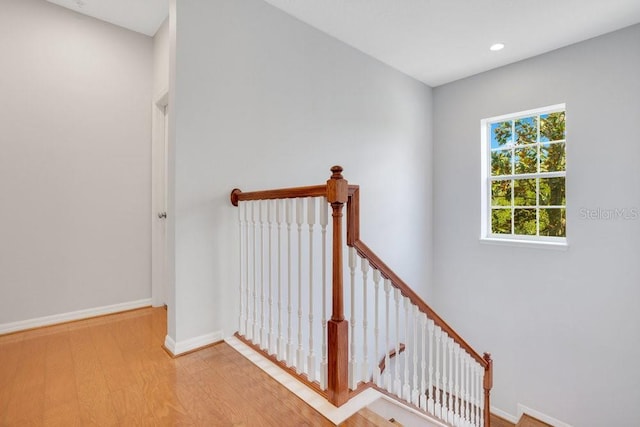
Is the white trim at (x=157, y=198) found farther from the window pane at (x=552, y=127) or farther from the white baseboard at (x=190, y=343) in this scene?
the window pane at (x=552, y=127)

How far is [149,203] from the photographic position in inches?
109

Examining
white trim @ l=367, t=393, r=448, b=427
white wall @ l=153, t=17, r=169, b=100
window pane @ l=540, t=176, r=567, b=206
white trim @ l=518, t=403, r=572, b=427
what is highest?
white wall @ l=153, t=17, r=169, b=100

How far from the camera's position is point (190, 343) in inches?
75.4

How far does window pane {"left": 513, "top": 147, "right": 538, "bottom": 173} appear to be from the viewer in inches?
135

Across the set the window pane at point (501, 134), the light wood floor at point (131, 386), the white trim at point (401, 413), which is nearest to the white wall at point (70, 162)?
the light wood floor at point (131, 386)

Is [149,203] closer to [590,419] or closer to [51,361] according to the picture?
[51,361]

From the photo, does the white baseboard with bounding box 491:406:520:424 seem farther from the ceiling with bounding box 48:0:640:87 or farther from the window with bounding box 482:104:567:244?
the ceiling with bounding box 48:0:640:87

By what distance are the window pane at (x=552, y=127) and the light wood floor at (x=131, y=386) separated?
3.53m

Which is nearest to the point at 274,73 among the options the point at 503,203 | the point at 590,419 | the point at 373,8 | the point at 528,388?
the point at 373,8

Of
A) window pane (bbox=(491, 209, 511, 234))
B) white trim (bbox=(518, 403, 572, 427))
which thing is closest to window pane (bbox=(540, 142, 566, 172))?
window pane (bbox=(491, 209, 511, 234))

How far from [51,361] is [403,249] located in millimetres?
3260

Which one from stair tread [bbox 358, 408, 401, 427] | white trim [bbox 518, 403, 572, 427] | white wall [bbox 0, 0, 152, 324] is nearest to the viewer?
stair tread [bbox 358, 408, 401, 427]

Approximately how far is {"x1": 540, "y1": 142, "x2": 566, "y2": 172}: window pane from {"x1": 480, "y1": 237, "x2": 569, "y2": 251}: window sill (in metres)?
0.80

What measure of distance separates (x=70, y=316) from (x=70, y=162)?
1210 millimetres
